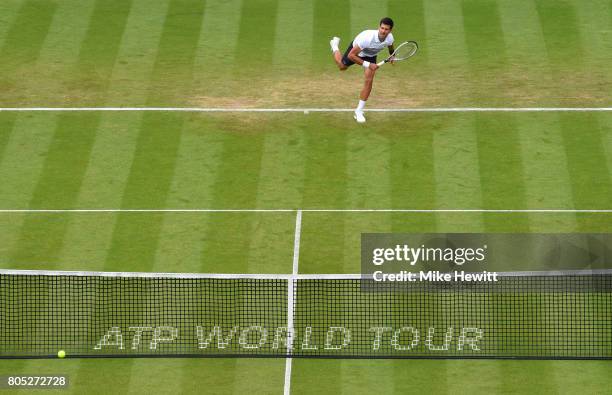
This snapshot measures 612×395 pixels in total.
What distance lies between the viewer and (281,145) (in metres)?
33.7

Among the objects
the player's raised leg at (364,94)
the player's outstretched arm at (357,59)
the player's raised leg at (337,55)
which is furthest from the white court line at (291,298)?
the player's raised leg at (337,55)

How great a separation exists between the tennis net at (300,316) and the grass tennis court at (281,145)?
0.41 metres

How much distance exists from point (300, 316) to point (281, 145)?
22.3 ft

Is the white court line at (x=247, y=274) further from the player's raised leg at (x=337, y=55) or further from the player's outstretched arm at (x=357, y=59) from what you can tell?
the player's raised leg at (x=337, y=55)

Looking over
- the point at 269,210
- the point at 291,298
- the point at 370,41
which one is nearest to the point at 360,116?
the point at 370,41

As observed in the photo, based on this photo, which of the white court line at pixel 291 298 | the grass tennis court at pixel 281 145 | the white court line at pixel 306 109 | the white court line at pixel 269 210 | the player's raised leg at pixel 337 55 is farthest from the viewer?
the white court line at pixel 306 109

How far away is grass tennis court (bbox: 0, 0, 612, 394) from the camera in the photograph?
1054 inches

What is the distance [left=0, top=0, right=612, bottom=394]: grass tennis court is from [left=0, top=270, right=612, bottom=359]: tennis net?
407 millimetres

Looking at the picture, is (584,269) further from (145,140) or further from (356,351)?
(145,140)

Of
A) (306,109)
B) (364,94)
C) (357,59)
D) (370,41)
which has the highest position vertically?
(370,41)

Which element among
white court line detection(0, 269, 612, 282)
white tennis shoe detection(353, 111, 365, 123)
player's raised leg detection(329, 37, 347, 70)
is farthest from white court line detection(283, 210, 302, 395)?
player's raised leg detection(329, 37, 347, 70)

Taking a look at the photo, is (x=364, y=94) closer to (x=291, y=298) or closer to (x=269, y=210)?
(x=269, y=210)

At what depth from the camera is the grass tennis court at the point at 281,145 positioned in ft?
87.9

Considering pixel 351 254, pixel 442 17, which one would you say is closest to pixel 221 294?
pixel 351 254
